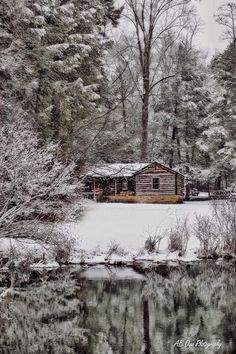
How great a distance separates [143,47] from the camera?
49.3m

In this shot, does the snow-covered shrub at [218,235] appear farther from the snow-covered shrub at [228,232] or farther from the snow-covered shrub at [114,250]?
the snow-covered shrub at [114,250]

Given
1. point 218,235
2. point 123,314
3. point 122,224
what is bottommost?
point 123,314

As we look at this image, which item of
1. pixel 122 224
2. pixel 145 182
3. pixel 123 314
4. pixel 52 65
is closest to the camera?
pixel 123 314

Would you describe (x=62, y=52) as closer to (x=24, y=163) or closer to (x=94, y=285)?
(x=24, y=163)

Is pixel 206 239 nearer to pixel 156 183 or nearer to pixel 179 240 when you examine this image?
pixel 179 240

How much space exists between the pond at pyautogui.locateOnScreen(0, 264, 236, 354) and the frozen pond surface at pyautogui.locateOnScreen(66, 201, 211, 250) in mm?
4012

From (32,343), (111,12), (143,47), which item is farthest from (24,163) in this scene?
(143,47)

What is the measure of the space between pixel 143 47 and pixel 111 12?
8495 millimetres

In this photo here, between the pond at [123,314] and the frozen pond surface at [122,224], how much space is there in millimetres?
4012

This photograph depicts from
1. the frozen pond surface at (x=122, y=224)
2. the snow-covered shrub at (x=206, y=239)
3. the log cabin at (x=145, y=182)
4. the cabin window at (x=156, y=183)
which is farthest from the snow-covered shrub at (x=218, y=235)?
the cabin window at (x=156, y=183)

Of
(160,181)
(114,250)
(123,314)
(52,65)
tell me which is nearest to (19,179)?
(123,314)

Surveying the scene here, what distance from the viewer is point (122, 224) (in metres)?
30.4

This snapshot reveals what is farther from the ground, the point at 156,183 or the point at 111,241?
the point at 156,183

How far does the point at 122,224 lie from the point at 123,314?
47.8ft
